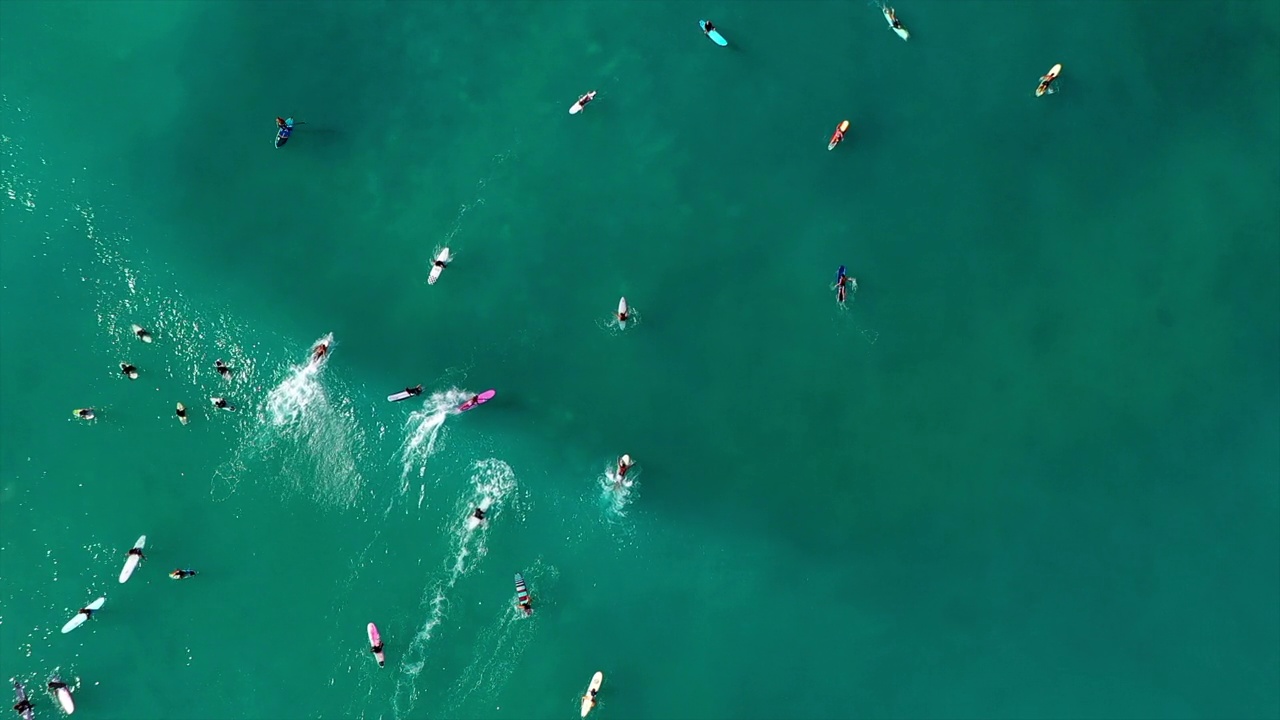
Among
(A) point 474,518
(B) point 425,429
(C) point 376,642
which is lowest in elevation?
(C) point 376,642

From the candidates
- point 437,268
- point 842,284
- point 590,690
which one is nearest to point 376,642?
point 590,690

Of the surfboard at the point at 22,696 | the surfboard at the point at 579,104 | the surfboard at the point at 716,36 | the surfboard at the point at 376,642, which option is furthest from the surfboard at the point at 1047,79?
the surfboard at the point at 22,696

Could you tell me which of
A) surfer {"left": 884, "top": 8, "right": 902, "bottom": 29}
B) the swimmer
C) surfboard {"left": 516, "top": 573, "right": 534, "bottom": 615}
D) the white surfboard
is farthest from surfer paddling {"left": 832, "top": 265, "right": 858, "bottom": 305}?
surfboard {"left": 516, "top": 573, "right": 534, "bottom": 615}

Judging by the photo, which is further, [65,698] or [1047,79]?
[1047,79]

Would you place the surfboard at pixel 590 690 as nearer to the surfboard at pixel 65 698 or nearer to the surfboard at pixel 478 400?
the surfboard at pixel 478 400

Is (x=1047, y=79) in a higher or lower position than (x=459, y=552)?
higher

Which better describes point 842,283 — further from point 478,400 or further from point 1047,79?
point 478,400

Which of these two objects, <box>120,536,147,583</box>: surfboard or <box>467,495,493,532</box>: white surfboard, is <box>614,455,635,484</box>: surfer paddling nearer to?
<box>467,495,493,532</box>: white surfboard
